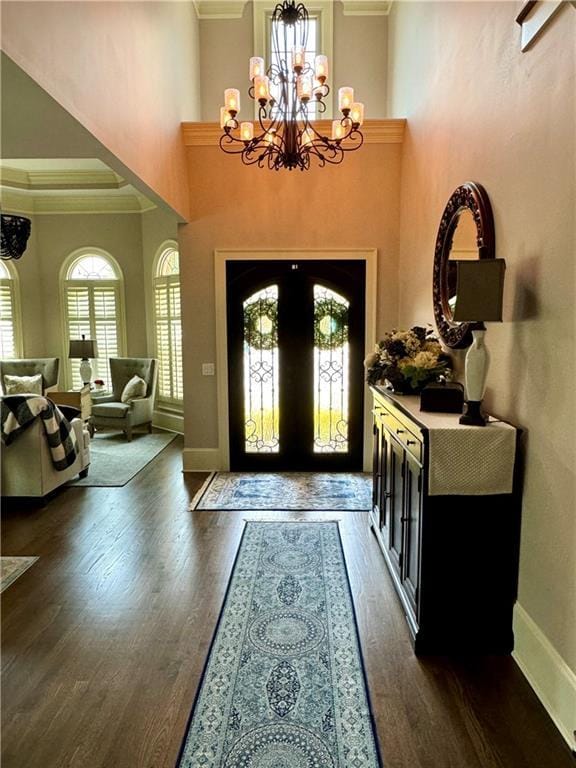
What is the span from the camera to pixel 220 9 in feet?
18.9

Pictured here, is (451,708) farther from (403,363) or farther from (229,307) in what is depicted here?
(229,307)

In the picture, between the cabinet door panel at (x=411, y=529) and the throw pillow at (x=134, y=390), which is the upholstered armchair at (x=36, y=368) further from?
the cabinet door panel at (x=411, y=529)

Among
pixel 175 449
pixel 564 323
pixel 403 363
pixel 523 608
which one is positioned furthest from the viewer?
pixel 175 449

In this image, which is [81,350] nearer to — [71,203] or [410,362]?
[71,203]

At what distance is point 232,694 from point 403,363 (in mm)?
2147

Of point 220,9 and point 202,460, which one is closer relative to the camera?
point 202,460

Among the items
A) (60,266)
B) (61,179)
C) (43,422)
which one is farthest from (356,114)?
(60,266)

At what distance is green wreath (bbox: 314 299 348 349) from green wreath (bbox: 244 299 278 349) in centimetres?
47

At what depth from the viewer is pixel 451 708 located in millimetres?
2049

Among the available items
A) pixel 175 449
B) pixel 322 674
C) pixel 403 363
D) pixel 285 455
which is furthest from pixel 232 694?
pixel 175 449

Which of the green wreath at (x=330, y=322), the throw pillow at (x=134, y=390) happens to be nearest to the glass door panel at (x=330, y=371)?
the green wreath at (x=330, y=322)

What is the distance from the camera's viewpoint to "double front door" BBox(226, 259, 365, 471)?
5.16 meters

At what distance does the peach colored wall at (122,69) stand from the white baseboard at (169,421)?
3.47 meters

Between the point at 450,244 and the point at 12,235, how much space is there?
4.10 meters
